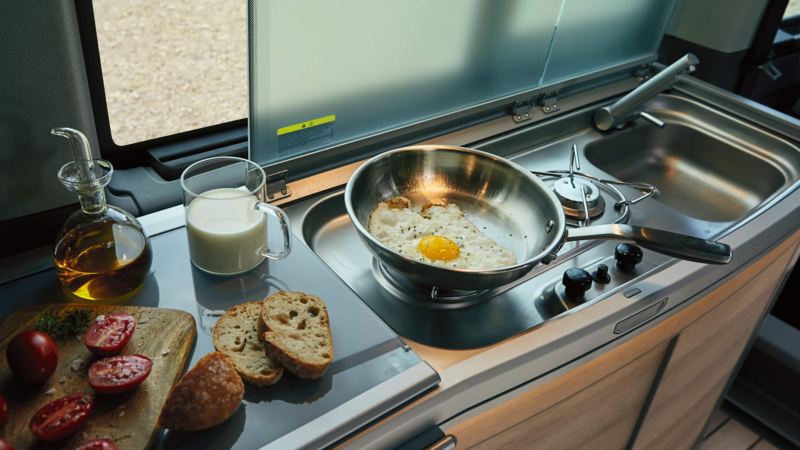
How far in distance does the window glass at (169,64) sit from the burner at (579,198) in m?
0.68

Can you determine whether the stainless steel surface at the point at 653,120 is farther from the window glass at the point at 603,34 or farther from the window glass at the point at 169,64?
the window glass at the point at 169,64

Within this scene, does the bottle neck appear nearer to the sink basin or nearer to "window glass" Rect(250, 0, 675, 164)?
"window glass" Rect(250, 0, 675, 164)

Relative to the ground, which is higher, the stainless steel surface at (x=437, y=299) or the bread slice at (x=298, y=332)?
the bread slice at (x=298, y=332)

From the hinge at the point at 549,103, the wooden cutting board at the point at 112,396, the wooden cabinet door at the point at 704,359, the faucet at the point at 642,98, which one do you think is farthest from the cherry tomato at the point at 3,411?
the faucet at the point at 642,98

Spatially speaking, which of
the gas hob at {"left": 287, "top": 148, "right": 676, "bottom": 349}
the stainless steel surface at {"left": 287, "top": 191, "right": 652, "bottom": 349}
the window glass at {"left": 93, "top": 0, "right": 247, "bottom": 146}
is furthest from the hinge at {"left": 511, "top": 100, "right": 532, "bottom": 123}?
the window glass at {"left": 93, "top": 0, "right": 247, "bottom": 146}

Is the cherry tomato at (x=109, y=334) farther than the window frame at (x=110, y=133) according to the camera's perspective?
No

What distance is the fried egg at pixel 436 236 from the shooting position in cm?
104

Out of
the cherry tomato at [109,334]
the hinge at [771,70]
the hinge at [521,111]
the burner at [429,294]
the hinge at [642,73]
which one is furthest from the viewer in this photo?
the hinge at [771,70]

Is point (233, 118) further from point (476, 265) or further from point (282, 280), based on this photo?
point (476, 265)

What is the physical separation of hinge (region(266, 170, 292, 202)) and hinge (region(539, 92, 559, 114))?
27.6 inches

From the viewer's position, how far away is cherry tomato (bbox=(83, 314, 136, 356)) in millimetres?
777

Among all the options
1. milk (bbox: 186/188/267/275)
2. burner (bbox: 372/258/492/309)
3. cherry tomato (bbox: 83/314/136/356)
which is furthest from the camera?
burner (bbox: 372/258/492/309)

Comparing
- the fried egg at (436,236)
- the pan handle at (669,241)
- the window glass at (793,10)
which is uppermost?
the window glass at (793,10)

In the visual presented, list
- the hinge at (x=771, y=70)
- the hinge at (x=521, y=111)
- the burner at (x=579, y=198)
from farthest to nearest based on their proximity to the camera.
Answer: the hinge at (x=771, y=70), the hinge at (x=521, y=111), the burner at (x=579, y=198)
